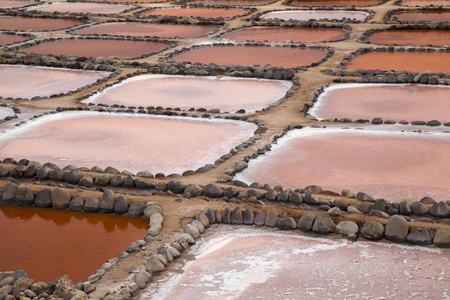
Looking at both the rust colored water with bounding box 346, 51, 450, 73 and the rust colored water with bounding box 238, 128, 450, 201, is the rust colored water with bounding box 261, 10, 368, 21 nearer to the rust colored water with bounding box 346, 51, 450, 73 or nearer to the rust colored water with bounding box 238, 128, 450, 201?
the rust colored water with bounding box 346, 51, 450, 73

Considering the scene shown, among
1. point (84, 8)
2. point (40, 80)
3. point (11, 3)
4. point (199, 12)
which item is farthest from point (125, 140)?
point (11, 3)

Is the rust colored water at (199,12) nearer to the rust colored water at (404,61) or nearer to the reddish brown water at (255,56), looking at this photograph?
the reddish brown water at (255,56)

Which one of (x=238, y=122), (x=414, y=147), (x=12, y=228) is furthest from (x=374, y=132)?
(x=12, y=228)

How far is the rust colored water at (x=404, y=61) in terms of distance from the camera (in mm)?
12000

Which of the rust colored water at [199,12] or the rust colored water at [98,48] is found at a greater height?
the rust colored water at [199,12]

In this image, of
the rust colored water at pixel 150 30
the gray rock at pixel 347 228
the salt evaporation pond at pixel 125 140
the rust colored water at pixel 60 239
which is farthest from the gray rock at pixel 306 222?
the rust colored water at pixel 150 30

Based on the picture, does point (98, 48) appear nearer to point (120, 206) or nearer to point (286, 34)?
point (286, 34)

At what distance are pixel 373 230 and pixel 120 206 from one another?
2268 millimetres

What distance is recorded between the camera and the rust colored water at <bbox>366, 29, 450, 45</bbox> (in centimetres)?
1468

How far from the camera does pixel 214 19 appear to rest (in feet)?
A: 59.7

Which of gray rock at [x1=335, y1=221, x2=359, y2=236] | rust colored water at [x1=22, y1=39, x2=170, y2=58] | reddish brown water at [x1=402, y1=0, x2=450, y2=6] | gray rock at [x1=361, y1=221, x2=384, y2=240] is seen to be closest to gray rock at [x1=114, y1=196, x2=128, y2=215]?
gray rock at [x1=335, y1=221, x2=359, y2=236]

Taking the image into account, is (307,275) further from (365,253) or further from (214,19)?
(214,19)

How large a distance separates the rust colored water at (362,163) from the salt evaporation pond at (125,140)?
74 cm

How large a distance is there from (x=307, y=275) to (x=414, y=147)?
331 centimetres
